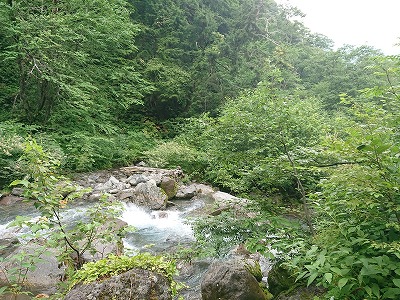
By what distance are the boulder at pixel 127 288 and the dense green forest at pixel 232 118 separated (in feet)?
3.44

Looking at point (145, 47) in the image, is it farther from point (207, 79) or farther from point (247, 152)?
point (247, 152)

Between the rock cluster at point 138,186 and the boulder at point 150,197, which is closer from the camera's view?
the boulder at point 150,197

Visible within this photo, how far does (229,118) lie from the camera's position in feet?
12.8

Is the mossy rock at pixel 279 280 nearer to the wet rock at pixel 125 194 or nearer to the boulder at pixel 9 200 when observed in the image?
the wet rock at pixel 125 194

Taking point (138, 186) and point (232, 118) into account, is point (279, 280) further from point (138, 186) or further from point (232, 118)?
point (138, 186)

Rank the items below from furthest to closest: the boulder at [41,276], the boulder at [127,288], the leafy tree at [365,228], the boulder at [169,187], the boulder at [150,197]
Answer: the boulder at [169,187] → the boulder at [150,197] → the boulder at [41,276] → the boulder at [127,288] → the leafy tree at [365,228]

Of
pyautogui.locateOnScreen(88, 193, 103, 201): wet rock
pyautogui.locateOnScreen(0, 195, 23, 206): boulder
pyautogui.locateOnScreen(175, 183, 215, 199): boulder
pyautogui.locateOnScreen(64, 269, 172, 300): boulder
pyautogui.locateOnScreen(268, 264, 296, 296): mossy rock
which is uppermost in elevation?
pyautogui.locateOnScreen(64, 269, 172, 300): boulder

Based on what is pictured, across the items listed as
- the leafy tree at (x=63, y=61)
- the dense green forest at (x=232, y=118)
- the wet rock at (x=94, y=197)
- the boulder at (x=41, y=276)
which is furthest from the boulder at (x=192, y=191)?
the boulder at (x=41, y=276)

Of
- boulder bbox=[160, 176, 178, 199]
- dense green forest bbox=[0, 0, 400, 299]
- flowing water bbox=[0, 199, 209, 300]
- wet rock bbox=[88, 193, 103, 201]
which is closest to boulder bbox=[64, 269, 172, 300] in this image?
dense green forest bbox=[0, 0, 400, 299]

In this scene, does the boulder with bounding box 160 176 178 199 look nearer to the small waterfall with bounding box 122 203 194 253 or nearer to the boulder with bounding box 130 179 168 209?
the boulder with bounding box 130 179 168 209

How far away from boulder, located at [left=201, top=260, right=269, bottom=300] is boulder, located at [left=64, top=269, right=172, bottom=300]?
60.2 inches

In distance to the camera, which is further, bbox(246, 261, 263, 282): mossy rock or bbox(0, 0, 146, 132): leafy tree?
bbox(0, 0, 146, 132): leafy tree

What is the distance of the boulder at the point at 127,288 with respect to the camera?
241 cm

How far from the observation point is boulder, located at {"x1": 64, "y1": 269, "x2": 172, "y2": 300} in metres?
2.41
